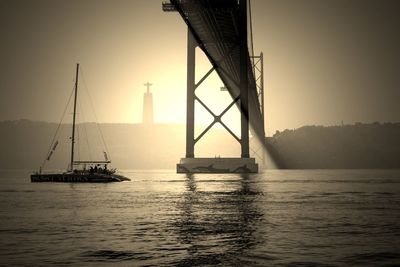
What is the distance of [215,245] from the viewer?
884 centimetres

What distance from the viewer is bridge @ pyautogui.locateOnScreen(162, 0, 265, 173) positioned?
33.5 metres

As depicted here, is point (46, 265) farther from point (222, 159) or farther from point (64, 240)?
point (222, 159)

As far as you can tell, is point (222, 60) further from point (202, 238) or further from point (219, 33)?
point (202, 238)

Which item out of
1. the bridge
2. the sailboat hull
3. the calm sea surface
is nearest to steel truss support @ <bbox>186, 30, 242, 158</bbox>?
the bridge

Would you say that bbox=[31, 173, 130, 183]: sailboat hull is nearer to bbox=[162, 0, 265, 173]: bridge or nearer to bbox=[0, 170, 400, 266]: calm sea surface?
bbox=[162, 0, 265, 173]: bridge

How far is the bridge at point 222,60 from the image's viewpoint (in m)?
33.5

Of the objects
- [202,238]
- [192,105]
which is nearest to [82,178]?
[192,105]

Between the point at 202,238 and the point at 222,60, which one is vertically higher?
the point at 222,60

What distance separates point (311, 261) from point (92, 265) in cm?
314

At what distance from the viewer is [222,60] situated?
4738 centimetres

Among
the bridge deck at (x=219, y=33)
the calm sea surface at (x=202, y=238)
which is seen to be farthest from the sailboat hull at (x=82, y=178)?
the calm sea surface at (x=202, y=238)

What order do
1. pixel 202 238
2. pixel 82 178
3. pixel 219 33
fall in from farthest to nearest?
pixel 82 178 < pixel 219 33 < pixel 202 238

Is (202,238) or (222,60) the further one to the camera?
(222,60)

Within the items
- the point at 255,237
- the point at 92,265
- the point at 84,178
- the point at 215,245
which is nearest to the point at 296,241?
the point at 255,237
